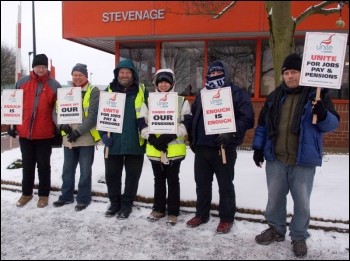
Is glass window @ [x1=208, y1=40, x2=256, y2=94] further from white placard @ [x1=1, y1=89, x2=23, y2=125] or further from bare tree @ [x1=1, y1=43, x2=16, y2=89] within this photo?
bare tree @ [x1=1, y1=43, x2=16, y2=89]

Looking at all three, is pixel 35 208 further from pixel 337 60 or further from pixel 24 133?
pixel 337 60

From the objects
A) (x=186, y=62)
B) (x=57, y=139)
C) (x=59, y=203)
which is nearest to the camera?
(x=59, y=203)

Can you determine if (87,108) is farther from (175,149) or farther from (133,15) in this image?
(133,15)

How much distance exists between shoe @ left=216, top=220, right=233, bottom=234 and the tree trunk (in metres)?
2.53

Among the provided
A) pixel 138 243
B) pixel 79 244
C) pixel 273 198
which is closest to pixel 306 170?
pixel 273 198

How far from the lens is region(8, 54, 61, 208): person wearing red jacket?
4.55 m

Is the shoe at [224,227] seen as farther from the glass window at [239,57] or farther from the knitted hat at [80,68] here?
the glass window at [239,57]

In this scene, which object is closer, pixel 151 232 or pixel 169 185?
pixel 151 232

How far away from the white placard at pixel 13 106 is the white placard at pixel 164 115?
189cm

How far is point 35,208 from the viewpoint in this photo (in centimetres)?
462

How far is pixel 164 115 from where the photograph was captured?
155 inches

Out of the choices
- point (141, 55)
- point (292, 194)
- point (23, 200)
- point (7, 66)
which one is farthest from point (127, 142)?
point (7, 66)

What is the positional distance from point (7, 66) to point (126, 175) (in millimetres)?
32682

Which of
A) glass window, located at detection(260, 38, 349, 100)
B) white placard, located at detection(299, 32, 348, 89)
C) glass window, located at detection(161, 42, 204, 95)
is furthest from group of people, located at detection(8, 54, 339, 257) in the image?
glass window, located at detection(260, 38, 349, 100)
